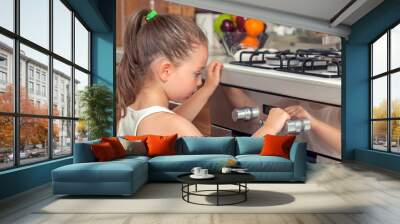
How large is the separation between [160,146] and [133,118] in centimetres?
204

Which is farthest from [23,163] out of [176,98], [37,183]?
[176,98]

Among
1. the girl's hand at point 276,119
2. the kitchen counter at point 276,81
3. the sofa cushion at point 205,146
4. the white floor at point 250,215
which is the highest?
the kitchen counter at point 276,81

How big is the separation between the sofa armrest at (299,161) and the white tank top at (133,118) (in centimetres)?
314

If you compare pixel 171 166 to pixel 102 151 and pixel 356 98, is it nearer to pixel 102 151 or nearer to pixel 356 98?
pixel 102 151

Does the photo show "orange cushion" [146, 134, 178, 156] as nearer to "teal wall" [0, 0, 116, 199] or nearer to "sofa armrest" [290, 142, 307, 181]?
"teal wall" [0, 0, 116, 199]

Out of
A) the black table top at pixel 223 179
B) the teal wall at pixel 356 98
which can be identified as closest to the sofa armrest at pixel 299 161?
the black table top at pixel 223 179

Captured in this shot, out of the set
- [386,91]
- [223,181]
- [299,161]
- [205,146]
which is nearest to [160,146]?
[205,146]

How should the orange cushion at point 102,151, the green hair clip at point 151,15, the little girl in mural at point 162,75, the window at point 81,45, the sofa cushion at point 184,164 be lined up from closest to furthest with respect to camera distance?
the orange cushion at point 102,151 < the sofa cushion at point 184,164 < the window at point 81,45 < the little girl in mural at point 162,75 < the green hair clip at point 151,15

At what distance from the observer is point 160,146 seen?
22.1 ft

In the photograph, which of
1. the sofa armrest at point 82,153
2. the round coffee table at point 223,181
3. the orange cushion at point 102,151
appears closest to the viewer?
the round coffee table at point 223,181

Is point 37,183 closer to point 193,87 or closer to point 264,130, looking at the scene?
point 193,87

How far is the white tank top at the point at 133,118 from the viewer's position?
8.53m

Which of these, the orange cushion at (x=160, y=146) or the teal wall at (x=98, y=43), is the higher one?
the teal wall at (x=98, y=43)

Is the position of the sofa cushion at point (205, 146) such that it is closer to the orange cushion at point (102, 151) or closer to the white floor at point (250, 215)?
the orange cushion at point (102, 151)
